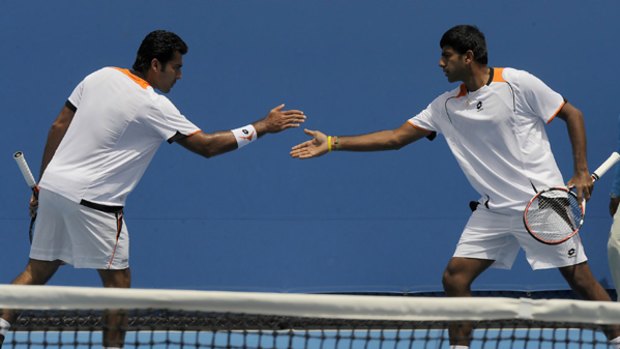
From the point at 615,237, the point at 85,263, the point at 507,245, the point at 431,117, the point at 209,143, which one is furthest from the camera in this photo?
the point at 615,237

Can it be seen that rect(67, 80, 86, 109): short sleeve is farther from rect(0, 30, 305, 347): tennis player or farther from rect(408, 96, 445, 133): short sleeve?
rect(408, 96, 445, 133): short sleeve

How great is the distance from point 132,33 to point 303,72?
3.18 ft

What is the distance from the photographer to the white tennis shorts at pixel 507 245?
4.45 metres

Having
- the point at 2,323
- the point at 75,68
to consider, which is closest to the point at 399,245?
the point at 75,68

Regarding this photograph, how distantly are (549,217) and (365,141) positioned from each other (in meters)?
0.89

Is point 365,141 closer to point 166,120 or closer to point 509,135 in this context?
point 509,135

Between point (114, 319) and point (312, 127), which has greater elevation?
point (312, 127)

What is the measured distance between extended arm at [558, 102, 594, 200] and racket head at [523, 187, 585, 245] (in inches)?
2.3

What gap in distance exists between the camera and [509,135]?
4.49 metres

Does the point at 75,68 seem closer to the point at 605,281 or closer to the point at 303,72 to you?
the point at 303,72

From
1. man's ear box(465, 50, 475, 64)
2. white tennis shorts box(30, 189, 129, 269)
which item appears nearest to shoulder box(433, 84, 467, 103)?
man's ear box(465, 50, 475, 64)

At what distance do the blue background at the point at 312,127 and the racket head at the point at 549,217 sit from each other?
65.5 inches

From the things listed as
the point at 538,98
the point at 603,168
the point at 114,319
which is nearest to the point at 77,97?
the point at 114,319

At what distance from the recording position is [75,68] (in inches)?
Answer: 236
